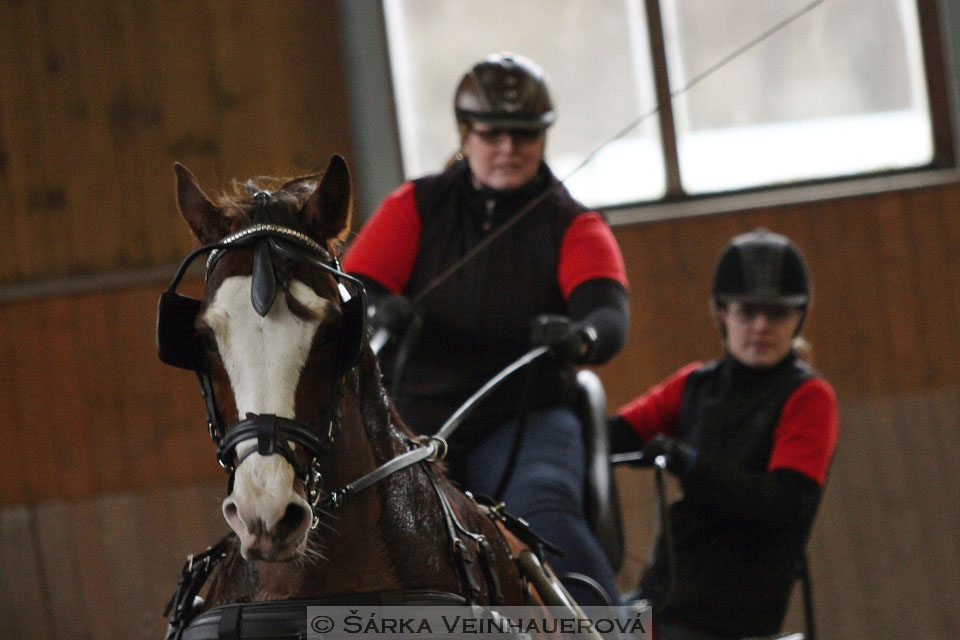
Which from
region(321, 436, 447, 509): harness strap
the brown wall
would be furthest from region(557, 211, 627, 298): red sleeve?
the brown wall

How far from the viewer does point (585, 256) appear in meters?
2.56

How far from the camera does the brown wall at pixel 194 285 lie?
15.6 feet

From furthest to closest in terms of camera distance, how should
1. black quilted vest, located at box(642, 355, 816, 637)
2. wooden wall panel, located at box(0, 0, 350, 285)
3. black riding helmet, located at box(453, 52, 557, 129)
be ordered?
1. wooden wall panel, located at box(0, 0, 350, 285)
2. black quilted vest, located at box(642, 355, 816, 637)
3. black riding helmet, located at box(453, 52, 557, 129)

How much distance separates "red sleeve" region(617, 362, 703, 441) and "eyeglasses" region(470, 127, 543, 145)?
3.82 feet

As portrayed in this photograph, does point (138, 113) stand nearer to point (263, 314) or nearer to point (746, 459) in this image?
point (746, 459)

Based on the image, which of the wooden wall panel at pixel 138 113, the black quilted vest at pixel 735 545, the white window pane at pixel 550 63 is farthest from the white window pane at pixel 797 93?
the black quilted vest at pixel 735 545

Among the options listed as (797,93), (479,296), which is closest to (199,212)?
(479,296)

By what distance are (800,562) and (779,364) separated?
1.91 feet

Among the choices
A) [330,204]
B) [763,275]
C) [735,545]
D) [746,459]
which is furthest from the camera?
[763,275]

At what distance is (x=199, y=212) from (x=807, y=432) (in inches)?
82.4

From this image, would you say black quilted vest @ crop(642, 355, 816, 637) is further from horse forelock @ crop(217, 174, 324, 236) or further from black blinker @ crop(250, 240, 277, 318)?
black blinker @ crop(250, 240, 277, 318)

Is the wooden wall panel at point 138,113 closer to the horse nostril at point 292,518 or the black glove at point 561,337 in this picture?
the black glove at point 561,337

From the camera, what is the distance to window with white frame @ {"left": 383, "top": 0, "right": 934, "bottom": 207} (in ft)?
16.4

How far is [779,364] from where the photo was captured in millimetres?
3279
